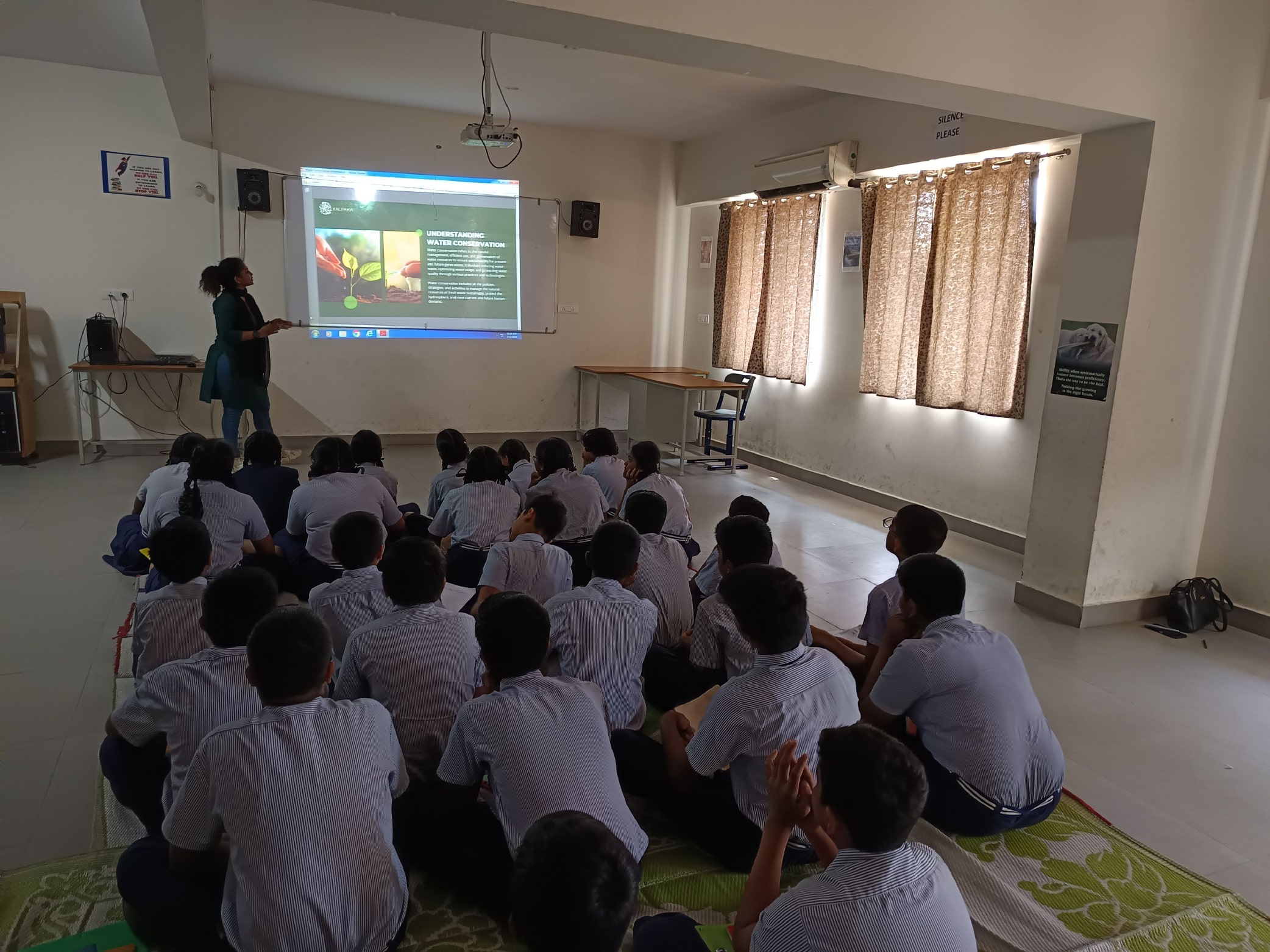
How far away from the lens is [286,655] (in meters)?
1.48

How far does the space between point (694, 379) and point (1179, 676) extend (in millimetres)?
4487

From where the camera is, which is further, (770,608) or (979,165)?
(979,165)

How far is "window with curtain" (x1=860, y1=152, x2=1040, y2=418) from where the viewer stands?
486 cm

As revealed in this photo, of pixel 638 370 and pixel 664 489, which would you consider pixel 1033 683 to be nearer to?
pixel 664 489

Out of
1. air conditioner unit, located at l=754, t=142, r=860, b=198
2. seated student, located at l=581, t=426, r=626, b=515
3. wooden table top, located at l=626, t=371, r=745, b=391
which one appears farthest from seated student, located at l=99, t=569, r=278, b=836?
air conditioner unit, located at l=754, t=142, r=860, b=198

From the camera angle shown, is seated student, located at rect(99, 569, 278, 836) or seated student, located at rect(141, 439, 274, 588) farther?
seated student, located at rect(141, 439, 274, 588)

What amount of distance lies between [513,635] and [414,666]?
17.4 inches

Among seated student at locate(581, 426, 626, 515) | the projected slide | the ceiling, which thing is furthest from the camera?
the projected slide

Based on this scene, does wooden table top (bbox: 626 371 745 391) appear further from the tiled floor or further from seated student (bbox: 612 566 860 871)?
seated student (bbox: 612 566 860 871)

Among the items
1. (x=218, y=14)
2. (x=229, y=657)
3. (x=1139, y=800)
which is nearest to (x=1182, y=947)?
(x=1139, y=800)

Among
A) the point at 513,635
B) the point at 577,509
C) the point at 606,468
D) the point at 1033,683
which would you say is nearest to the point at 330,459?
the point at 577,509

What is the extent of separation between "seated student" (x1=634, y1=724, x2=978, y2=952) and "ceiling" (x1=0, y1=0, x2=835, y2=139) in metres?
4.88

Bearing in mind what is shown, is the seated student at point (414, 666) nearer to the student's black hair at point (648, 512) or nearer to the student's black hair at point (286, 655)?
the student's black hair at point (286, 655)

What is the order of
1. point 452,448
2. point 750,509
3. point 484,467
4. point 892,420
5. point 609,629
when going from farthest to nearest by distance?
1. point 892,420
2. point 452,448
3. point 484,467
4. point 750,509
5. point 609,629
